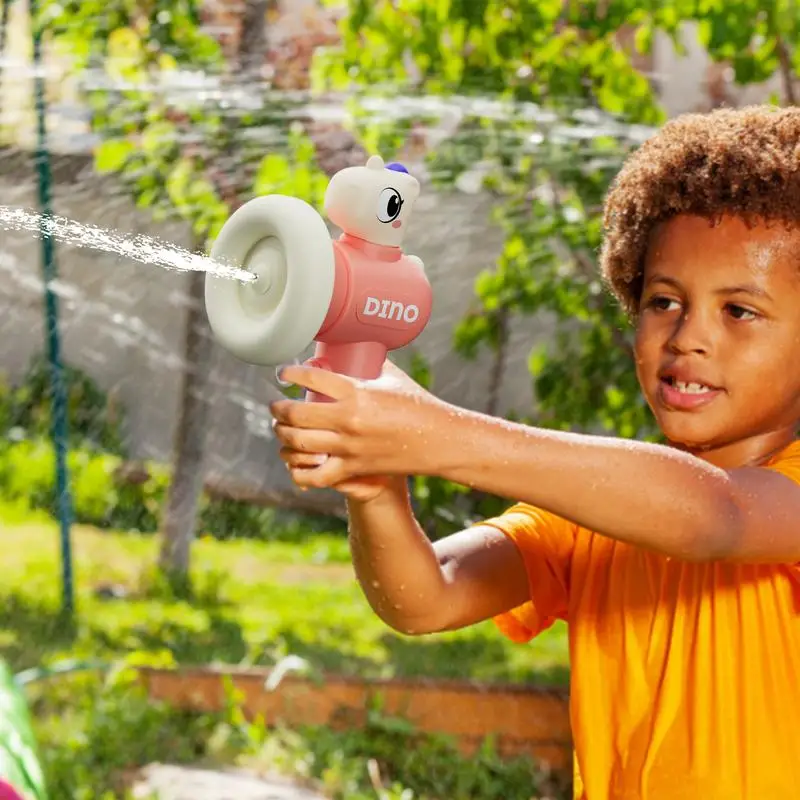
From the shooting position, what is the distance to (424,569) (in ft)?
4.10

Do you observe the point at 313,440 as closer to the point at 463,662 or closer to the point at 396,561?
the point at 396,561

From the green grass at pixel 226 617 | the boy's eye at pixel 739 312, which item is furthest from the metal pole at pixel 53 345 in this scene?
the boy's eye at pixel 739 312

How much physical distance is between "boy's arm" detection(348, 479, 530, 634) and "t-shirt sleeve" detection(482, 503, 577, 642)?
12 millimetres

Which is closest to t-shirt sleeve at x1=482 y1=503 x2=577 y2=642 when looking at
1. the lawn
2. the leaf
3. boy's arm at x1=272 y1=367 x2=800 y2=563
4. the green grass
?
boy's arm at x1=272 y1=367 x2=800 y2=563

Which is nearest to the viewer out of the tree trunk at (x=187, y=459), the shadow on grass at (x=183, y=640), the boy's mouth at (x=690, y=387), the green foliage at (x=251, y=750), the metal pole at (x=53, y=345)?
the boy's mouth at (x=690, y=387)

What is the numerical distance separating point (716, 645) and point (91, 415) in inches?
97.6

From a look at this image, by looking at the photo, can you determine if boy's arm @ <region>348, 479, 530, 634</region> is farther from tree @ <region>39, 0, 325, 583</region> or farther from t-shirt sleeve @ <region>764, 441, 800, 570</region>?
tree @ <region>39, 0, 325, 583</region>

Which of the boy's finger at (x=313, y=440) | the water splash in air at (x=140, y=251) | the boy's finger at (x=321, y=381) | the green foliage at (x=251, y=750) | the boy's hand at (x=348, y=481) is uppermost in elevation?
the water splash in air at (x=140, y=251)

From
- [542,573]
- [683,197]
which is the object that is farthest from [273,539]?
[683,197]

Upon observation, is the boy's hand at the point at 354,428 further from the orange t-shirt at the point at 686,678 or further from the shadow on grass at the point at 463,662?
the shadow on grass at the point at 463,662

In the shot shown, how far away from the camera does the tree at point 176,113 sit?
3195 millimetres

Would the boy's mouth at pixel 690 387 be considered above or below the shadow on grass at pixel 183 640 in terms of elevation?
above

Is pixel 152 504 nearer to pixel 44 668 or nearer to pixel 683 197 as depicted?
pixel 44 668

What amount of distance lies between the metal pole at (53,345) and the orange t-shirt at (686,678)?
2.11m
